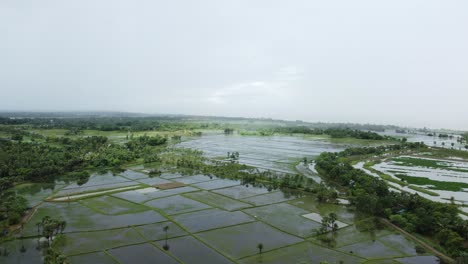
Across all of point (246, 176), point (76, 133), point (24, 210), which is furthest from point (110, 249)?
point (76, 133)

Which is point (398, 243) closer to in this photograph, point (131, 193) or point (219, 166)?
point (131, 193)

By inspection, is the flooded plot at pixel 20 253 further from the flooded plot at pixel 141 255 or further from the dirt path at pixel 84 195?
the dirt path at pixel 84 195

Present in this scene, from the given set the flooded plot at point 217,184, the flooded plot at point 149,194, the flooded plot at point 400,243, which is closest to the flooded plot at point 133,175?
the flooded plot at point 149,194

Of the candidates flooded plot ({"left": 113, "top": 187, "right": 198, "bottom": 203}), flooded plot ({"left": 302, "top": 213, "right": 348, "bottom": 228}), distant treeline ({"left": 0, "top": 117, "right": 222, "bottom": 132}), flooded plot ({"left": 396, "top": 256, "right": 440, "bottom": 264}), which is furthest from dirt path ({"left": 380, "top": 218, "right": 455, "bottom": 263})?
distant treeline ({"left": 0, "top": 117, "right": 222, "bottom": 132})

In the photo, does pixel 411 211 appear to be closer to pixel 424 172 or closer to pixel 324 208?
pixel 324 208

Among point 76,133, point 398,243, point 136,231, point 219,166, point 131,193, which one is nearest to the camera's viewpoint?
point 398,243

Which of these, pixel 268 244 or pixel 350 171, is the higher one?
pixel 350 171
